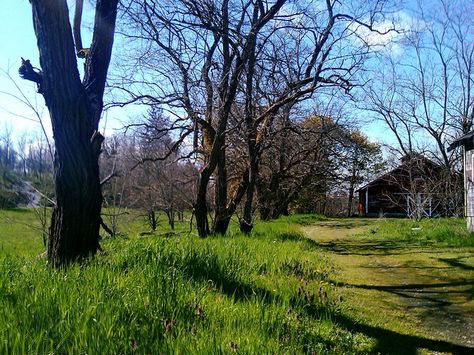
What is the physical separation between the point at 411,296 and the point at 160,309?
4669 millimetres

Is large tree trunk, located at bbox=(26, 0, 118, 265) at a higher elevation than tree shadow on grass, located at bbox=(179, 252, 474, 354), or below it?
higher

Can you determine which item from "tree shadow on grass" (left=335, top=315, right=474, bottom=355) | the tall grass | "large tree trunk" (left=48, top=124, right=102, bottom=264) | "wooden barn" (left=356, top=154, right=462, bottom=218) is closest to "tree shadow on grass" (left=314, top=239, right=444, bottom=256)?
the tall grass

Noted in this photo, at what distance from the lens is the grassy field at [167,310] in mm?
2873

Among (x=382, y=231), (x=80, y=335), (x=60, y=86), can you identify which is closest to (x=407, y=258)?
(x=382, y=231)

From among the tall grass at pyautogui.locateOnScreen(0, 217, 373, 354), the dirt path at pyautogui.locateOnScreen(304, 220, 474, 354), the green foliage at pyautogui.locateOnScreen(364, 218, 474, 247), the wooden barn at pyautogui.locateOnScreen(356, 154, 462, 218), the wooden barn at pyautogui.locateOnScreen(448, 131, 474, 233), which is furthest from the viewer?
the wooden barn at pyautogui.locateOnScreen(356, 154, 462, 218)

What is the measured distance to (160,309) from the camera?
3.67 metres

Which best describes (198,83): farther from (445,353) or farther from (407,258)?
(445,353)

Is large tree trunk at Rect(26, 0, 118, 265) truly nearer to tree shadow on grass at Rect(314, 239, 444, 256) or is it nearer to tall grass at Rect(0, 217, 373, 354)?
tall grass at Rect(0, 217, 373, 354)

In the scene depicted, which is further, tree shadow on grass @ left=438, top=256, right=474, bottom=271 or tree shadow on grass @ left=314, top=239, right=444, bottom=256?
tree shadow on grass @ left=314, top=239, right=444, bottom=256

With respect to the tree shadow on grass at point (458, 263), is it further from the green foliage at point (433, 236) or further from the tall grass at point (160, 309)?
the tall grass at point (160, 309)

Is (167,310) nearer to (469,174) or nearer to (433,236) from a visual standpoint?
(433,236)

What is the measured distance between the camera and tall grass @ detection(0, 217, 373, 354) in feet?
9.39

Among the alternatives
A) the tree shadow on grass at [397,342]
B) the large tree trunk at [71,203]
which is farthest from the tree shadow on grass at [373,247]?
the large tree trunk at [71,203]

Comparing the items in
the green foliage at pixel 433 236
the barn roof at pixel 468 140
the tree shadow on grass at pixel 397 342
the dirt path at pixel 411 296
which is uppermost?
the barn roof at pixel 468 140
